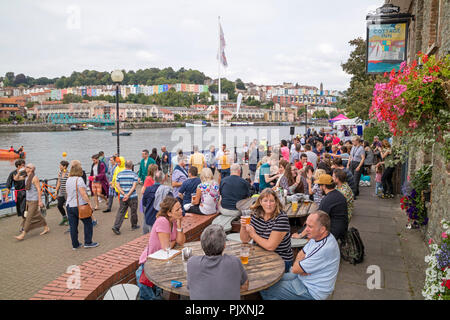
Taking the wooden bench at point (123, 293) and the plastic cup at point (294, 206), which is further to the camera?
the plastic cup at point (294, 206)

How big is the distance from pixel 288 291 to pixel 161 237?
140 centimetres

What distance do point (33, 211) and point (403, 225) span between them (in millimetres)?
7895

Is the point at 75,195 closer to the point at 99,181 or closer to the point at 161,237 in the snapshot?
the point at 99,181

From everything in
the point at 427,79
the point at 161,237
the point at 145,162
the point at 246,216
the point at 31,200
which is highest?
the point at 427,79

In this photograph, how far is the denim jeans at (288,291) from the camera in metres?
3.12

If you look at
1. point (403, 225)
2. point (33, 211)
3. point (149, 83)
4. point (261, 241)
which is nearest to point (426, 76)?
point (261, 241)

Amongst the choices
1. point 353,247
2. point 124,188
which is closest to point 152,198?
→ point 124,188

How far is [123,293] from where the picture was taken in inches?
113

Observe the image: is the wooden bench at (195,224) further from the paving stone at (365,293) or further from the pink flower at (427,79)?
the pink flower at (427,79)

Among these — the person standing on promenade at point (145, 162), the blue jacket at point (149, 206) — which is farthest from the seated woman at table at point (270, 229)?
the person standing on promenade at point (145, 162)

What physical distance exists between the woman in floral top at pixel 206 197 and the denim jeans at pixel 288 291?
104 inches

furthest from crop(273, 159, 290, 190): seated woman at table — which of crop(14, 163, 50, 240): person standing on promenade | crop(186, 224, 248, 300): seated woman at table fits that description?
crop(14, 163, 50, 240): person standing on promenade

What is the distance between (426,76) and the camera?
354 cm
